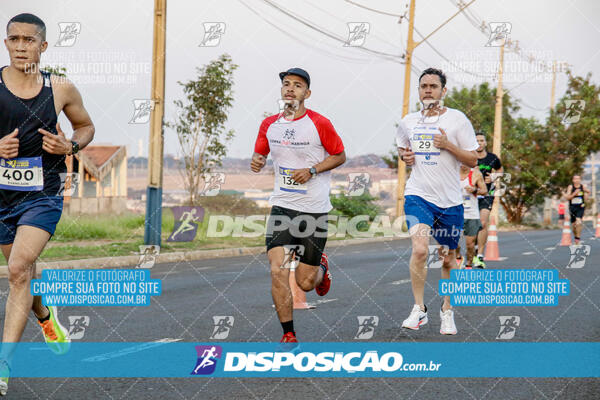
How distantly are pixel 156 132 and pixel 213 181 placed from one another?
2.34 m

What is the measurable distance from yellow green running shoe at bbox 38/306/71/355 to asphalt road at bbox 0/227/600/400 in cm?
51

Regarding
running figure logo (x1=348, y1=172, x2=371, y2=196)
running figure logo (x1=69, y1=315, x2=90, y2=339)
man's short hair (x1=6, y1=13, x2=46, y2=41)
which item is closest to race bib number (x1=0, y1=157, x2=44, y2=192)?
man's short hair (x1=6, y1=13, x2=46, y2=41)

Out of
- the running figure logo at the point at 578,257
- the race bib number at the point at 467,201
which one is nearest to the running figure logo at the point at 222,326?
the race bib number at the point at 467,201

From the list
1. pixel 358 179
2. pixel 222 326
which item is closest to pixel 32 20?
pixel 222 326

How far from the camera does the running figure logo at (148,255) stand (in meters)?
13.1

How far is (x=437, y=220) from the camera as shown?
21.5ft

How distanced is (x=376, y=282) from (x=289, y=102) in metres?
5.37

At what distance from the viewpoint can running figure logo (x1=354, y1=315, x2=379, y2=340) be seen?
6.20 m

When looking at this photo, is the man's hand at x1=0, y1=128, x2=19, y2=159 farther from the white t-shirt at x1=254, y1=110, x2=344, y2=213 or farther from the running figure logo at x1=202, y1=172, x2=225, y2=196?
the running figure logo at x1=202, y1=172, x2=225, y2=196

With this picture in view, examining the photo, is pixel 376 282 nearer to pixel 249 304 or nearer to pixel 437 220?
pixel 249 304

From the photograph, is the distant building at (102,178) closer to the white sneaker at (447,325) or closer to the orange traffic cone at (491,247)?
the orange traffic cone at (491,247)

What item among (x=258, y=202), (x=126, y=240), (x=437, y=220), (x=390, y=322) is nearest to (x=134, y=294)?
→ (x=390, y=322)

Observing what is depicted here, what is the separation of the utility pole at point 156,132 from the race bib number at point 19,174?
1001 cm

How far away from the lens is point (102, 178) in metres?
32.8
